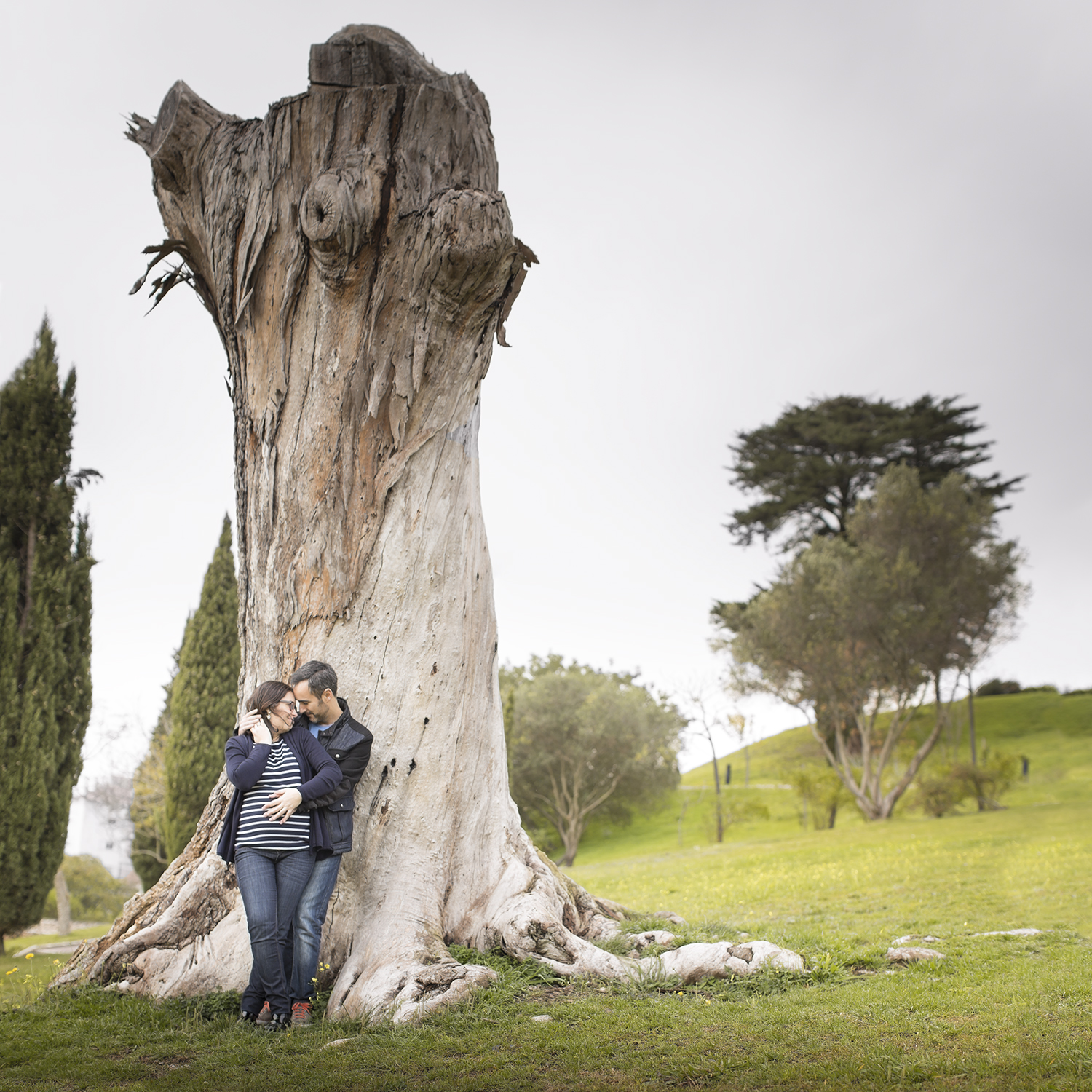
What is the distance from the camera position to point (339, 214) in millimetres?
5793

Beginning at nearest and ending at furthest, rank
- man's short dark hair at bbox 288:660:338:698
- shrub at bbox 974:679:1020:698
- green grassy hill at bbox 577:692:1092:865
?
man's short dark hair at bbox 288:660:338:698
green grassy hill at bbox 577:692:1092:865
shrub at bbox 974:679:1020:698

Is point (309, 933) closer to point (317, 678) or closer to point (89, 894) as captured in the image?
point (317, 678)

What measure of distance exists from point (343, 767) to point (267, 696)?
25.1 inches

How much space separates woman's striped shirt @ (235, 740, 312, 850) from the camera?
4.81m

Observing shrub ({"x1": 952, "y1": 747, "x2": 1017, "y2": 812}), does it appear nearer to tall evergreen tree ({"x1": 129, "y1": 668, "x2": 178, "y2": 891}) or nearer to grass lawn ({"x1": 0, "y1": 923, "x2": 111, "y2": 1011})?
tall evergreen tree ({"x1": 129, "y1": 668, "x2": 178, "y2": 891})

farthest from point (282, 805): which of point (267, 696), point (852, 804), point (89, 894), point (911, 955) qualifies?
point (89, 894)

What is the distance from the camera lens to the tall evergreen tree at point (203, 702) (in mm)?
17891

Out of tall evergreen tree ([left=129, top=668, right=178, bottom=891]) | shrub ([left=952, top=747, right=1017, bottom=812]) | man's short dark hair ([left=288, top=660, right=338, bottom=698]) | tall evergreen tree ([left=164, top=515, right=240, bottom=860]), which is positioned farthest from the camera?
shrub ([left=952, top=747, right=1017, bottom=812])

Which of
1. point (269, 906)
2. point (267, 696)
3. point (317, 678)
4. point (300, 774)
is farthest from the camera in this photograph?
point (317, 678)

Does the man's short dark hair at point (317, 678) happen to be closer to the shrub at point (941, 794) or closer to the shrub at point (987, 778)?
the shrub at point (941, 794)

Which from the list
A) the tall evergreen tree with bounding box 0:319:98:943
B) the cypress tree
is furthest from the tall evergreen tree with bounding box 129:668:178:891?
the tall evergreen tree with bounding box 0:319:98:943

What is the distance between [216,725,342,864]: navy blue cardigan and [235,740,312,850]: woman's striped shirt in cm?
4

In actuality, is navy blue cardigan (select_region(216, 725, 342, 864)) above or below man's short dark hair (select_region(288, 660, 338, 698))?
below

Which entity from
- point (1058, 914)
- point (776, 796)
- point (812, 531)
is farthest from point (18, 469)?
point (776, 796)
